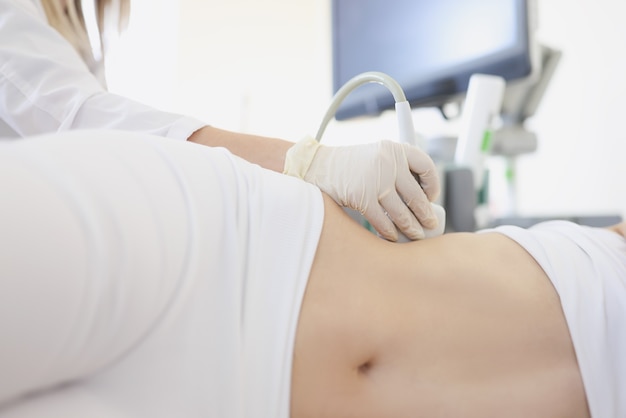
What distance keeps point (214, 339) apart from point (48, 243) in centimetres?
20

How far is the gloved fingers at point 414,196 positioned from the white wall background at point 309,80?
151 cm

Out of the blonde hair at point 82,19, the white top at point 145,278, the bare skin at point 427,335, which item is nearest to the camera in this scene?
the white top at point 145,278

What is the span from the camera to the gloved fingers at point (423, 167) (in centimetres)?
79

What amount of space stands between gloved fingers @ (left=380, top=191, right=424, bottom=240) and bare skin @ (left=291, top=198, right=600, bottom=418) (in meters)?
0.04

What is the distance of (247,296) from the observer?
55cm

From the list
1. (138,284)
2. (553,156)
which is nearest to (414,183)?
(138,284)

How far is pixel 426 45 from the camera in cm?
175

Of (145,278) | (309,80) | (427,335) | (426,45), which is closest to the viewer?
(145,278)

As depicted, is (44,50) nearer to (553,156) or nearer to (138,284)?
(138,284)

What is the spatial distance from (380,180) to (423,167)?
8 cm

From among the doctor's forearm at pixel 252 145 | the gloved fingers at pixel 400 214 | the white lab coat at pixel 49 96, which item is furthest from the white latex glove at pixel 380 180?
the white lab coat at pixel 49 96

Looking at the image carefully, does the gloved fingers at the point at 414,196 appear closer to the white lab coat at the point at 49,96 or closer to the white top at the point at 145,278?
the white top at the point at 145,278

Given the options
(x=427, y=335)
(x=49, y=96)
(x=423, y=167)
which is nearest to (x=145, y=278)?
(x=427, y=335)

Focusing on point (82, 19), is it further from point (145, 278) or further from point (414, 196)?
point (145, 278)
